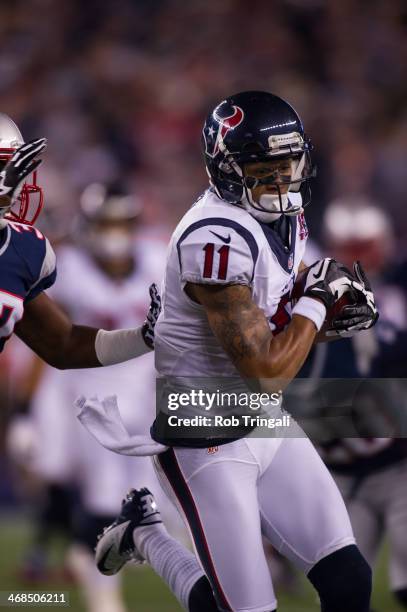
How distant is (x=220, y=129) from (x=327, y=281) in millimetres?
479

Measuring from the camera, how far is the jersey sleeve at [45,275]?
2990 mm

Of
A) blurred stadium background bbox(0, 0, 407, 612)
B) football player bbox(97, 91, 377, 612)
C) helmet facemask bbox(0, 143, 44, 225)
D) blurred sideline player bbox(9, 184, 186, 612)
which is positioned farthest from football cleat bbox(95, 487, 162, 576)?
blurred stadium background bbox(0, 0, 407, 612)

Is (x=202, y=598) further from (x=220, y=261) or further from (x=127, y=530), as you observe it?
(x=220, y=261)

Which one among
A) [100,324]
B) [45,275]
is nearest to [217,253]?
[45,275]

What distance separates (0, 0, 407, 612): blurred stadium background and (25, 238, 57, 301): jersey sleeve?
383 centimetres

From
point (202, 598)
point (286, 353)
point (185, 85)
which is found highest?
point (185, 85)

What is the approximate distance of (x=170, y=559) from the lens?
121 inches

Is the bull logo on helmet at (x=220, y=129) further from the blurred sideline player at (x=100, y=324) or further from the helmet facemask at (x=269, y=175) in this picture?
the blurred sideline player at (x=100, y=324)

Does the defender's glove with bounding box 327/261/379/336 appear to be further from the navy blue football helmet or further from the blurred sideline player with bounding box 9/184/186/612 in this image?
the blurred sideline player with bounding box 9/184/186/612

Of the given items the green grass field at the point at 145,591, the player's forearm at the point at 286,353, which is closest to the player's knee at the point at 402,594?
the green grass field at the point at 145,591

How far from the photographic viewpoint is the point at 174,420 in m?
2.89

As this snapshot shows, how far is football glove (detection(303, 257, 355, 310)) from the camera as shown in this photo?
9.04 ft

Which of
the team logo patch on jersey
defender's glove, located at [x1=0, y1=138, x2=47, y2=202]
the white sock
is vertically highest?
defender's glove, located at [x1=0, y1=138, x2=47, y2=202]

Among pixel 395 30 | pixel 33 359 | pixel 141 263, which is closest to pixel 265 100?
pixel 141 263
